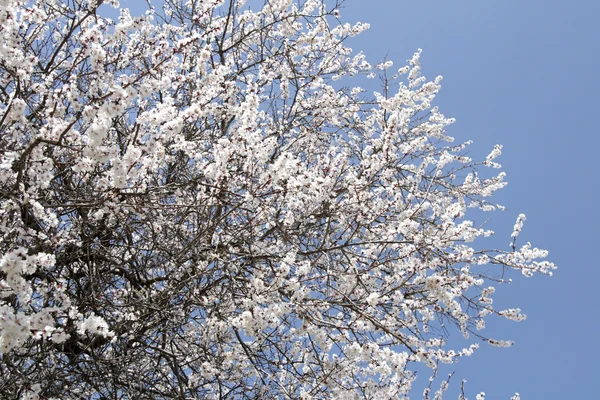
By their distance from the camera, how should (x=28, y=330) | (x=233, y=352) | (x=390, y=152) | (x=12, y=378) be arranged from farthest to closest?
1. (x=390, y=152)
2. (x=233, y=352)
3. (x=12, y=378)
4. (x=28, y=330)

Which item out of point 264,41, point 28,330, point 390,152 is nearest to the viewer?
point 28,330

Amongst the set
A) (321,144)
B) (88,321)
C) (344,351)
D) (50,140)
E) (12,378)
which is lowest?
(12,378)

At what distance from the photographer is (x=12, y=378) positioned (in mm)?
3223

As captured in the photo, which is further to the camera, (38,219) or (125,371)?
(125,371)

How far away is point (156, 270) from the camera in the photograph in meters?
4.74

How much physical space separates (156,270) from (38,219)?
62.0 inches

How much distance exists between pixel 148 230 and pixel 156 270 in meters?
0.53

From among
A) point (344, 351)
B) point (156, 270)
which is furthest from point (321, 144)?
point (344, 351)

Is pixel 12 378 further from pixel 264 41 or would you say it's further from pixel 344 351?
pixel 264 41

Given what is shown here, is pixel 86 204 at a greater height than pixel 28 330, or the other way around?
pixel 86 204

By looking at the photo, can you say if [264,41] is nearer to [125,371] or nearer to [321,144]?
[321,144]

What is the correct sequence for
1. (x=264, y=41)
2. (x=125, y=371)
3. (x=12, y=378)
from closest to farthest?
(x=12, y=378) → (x=125, y=371) → (x=264, y=41)

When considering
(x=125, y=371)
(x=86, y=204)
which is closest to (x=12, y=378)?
(x=125, y=371)

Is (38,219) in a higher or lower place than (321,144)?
lower
